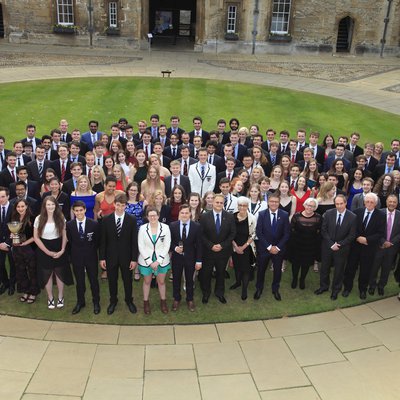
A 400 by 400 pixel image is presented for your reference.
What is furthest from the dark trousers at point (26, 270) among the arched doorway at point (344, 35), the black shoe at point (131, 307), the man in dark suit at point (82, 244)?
the arched doorway at point (344, 35)

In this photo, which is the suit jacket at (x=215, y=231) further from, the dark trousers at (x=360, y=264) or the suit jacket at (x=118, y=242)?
the dark trousers at (x=360, y=264)

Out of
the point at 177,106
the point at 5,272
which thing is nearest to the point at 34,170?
the point at 5,272

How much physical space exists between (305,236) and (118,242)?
3.13 m

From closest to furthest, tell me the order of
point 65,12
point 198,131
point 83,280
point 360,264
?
1. point 83,280
2. point 360,264
3. point 198,131
4. point 65,12

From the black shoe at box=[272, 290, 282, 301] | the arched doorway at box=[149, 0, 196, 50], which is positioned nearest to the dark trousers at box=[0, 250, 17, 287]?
the black shoe at box=[272, 290, 282, 301]

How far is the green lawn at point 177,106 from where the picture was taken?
1639cm

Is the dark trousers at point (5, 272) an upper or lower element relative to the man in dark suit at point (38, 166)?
lower

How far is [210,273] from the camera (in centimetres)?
761

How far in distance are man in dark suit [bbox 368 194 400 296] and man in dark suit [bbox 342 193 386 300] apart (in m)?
0.08

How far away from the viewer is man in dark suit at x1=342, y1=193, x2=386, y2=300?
759cm

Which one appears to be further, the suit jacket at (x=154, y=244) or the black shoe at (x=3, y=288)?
the black shoe at (x=3, y=288)

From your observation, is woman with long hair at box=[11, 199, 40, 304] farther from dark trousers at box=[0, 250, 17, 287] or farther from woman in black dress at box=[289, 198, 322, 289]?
woman in black dress at box=[289, 198, 322, 289]

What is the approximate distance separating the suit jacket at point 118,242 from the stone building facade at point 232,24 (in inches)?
1110

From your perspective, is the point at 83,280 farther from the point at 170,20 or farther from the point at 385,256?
the point at 170,20
